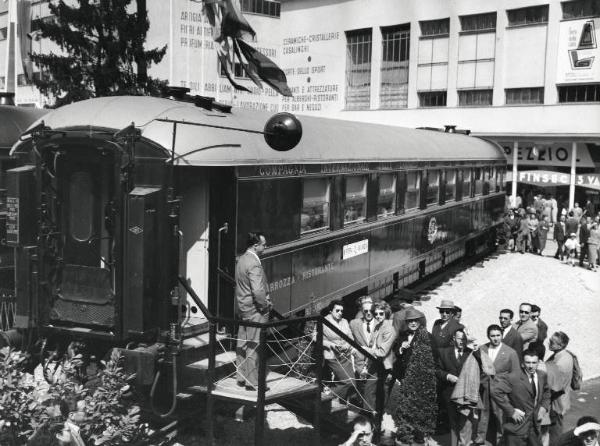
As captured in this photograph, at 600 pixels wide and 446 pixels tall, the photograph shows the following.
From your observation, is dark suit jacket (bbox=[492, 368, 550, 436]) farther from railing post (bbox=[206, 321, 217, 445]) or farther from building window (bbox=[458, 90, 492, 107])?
building window (bbox=[458, 90, 492, 107])

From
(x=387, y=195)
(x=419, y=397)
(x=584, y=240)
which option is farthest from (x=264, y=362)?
(x=584, y=240)

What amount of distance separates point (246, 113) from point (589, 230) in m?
14.1

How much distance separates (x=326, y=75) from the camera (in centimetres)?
3612

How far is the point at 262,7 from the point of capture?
38.2 meters

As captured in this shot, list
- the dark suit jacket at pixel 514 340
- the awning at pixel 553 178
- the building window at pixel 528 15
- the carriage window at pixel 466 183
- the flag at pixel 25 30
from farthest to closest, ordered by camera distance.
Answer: the building window at pixel 528 15
the awning at pixel 553 178
the flag at pixel 25 30
the carriage window at pixel 466 183
the dark suit jacket at pixel 514 340

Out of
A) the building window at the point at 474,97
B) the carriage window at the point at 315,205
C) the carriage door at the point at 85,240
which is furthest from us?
the building window at the point at 474,97

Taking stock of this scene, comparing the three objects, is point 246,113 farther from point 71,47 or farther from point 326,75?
point 326,75

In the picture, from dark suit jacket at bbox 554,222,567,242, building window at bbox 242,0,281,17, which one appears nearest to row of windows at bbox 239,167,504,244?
dark suit jacket at bbox 554,222,567,242

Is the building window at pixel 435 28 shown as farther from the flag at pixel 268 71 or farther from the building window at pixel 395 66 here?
the flag at pixel 268 71

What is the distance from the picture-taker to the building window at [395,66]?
3341 cm

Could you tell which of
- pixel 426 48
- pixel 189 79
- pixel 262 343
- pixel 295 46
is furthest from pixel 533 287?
pixel 295 46

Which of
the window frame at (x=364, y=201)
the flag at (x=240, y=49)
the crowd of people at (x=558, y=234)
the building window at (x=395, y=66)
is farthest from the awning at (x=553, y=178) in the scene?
the window frame at (x=364, y=201)

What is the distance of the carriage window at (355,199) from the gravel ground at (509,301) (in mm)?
2607

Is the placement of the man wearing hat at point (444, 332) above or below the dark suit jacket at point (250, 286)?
below
